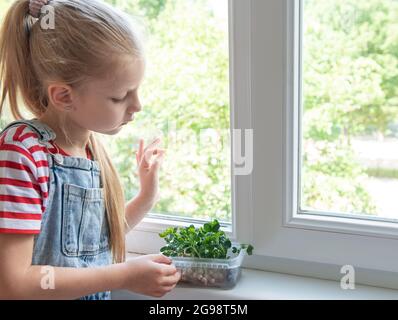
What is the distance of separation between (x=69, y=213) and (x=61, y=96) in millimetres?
193

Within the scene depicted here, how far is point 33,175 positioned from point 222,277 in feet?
1.30

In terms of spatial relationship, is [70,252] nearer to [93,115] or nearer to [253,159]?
[93,115]

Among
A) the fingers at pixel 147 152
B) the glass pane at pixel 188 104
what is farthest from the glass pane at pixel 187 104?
the fingers at pixel 147 152

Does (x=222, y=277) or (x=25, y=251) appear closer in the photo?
(x=25, y=251)

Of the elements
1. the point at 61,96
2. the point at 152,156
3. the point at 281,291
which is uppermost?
the point at 61,96

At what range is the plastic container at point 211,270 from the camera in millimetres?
971

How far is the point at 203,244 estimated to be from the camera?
0.98 meters

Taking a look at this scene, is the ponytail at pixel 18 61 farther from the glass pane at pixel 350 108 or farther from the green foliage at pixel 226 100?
the glass pane at pixel 350 108

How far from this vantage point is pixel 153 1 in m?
1.07

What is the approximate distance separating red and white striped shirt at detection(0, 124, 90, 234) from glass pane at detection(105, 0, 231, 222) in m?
0.33

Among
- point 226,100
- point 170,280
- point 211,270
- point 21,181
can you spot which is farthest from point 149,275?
point 226,100

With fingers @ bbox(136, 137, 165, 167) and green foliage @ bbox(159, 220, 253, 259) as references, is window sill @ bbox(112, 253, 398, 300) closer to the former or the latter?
green foliage @ bbox(159, 220, 253, 259)

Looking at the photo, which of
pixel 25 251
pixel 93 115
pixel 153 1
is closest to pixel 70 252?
pixel 25 251

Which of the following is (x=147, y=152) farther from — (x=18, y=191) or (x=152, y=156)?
(x=18, y=191)
